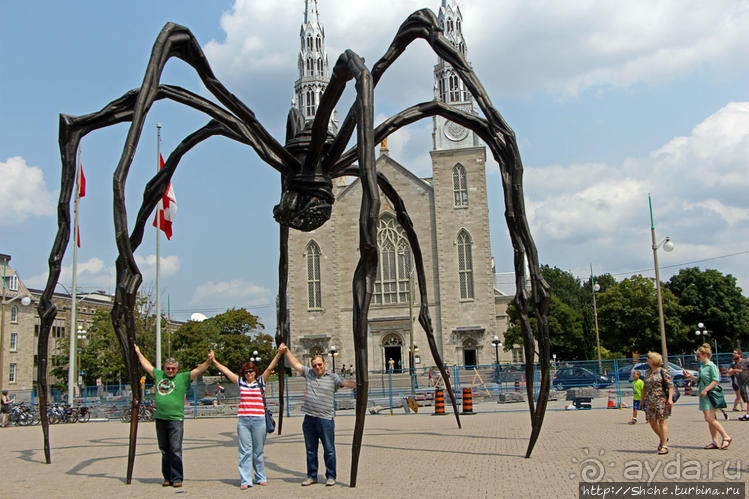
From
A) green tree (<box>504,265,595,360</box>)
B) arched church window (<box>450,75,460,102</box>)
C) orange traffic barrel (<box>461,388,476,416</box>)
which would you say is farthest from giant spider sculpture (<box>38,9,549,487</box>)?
green tree (<box>504,265,595,360</box>)

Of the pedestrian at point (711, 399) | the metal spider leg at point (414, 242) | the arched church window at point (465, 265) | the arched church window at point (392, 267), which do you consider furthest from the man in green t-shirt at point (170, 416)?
the arched church window at point (392, 267)

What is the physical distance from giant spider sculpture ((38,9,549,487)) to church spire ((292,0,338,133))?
156ft

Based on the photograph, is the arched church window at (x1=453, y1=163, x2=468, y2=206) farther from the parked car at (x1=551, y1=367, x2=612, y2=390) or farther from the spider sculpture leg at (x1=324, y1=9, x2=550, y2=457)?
the spider sculpture leg at (x1=324, y1=9, x2=550, y2=457)

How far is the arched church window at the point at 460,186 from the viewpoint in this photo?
160ft

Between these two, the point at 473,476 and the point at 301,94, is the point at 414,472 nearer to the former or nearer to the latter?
the point at 473,476

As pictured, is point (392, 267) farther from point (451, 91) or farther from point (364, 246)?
point (364, 246)

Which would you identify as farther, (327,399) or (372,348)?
(372,348)

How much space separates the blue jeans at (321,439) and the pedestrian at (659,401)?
170 inches

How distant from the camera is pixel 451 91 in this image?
5106 cm

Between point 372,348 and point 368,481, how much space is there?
43160 mm

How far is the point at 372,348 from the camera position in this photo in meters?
49.5

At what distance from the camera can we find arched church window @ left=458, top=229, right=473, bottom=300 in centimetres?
4800

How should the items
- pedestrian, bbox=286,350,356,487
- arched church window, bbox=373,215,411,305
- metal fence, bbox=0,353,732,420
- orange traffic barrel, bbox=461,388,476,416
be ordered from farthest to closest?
arched church window, bbox=373,215,411,305
metal fence, bbox=0,353,732,420
orange traffic barrel, bbox=461,388,476,416
pedestrian, bbox=286,350,356,487

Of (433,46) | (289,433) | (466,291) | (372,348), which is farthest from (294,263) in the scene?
(433,46)
